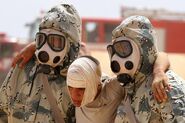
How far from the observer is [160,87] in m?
2.82

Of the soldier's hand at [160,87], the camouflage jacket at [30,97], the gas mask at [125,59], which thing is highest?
the gas mask at [125,59]

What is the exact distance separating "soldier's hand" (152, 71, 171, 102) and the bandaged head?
585mm

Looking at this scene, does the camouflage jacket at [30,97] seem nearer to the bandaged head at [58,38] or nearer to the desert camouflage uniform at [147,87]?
the bandaged head at [58,38]

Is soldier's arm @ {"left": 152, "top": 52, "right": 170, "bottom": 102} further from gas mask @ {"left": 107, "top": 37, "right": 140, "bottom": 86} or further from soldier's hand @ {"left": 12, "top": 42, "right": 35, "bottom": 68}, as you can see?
soldier's hand @ {"left": 12, "top": 42, "right": 35, "bottom": 68}

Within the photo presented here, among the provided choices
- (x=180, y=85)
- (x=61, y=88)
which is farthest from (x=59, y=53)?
(x=180, y=85)

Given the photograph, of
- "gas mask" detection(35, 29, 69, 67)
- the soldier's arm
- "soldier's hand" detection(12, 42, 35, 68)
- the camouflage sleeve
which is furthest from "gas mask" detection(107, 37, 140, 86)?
"soldier's hand" detection(12, 42, 35, 68)

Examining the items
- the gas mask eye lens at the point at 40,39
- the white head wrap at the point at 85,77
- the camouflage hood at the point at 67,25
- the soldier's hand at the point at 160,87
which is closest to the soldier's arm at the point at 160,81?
the soldier's hand at the point at 160,87

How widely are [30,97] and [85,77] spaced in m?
0.50

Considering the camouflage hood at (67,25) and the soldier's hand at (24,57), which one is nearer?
the camouflage hood at (67,25)

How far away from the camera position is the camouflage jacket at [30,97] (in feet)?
10.6

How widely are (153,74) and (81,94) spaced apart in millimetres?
380

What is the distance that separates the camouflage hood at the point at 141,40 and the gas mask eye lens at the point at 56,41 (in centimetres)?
33

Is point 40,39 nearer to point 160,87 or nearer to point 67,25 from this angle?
point 67,25

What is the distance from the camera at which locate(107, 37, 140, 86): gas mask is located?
2.95 meters
